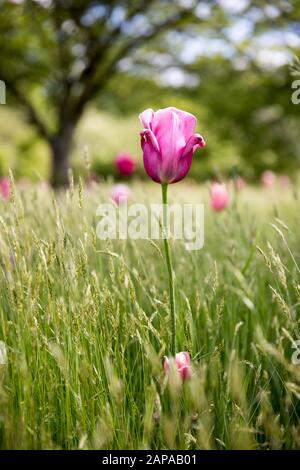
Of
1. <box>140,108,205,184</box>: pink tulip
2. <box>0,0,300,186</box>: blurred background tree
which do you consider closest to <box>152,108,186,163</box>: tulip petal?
<box>140,108,205,184</box>: pink tulip

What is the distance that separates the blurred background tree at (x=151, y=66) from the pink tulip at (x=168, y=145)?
726 centimetres

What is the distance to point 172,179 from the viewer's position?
4.03ft

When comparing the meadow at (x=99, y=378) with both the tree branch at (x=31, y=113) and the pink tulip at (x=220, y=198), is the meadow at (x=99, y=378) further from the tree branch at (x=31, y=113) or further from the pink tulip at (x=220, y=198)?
the tree branch at (x=31, y=113)

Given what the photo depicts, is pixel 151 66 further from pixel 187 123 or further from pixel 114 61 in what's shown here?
pixel 187 123

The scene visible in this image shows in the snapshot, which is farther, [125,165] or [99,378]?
[125,165]

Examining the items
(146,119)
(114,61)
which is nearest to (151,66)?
(114,61)

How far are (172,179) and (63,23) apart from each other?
28.3 ft

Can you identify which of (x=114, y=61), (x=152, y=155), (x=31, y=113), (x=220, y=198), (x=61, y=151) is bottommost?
(x=152, y=155)

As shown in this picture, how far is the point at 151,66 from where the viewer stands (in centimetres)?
999

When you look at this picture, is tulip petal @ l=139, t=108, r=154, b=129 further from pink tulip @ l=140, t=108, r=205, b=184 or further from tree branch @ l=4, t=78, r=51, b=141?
tree branch @ l=4, t=78, r=51, b=141

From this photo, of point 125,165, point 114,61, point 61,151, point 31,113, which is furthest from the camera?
point 31,113

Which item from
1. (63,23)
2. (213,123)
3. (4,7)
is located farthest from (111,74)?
(213,123)

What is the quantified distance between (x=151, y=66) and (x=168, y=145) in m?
9.25
